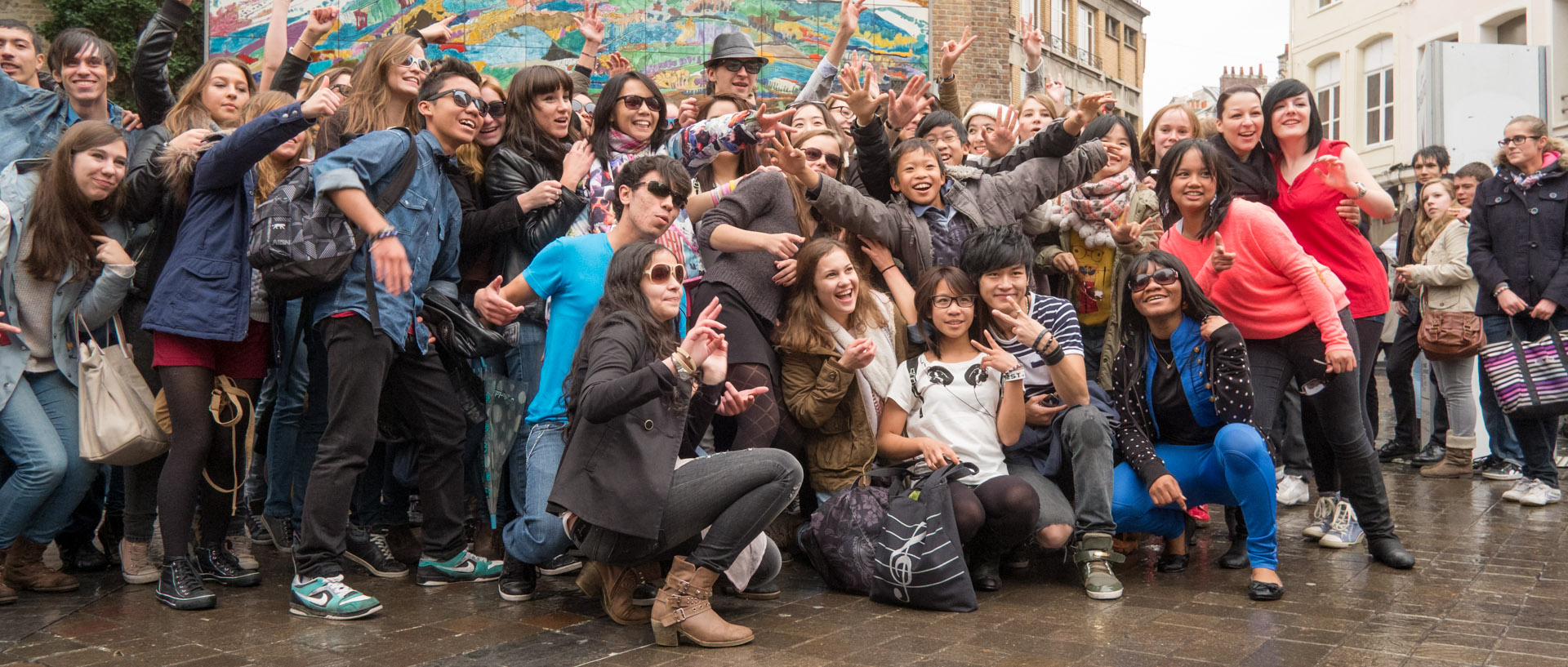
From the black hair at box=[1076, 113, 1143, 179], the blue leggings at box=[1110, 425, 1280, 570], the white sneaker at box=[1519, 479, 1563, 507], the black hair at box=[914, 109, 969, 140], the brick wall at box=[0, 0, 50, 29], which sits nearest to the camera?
the blue leggings at box=[1110, 425, 1280, 570]

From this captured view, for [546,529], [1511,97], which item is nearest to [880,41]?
[1511,97]

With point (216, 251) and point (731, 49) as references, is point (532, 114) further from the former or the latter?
point (731, 49)

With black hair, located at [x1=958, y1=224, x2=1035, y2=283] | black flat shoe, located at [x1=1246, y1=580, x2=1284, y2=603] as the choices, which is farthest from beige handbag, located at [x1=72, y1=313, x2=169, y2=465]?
black flat shoe, located at [x1=1246, y1=580, x2=1284, y2=603]

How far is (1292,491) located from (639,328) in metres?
4.64

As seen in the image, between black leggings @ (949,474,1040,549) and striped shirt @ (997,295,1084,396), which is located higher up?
striped shirt @ (997,295,1084,396)

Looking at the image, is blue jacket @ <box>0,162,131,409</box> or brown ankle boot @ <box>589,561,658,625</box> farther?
blue jacket @ <box>0,162,131,409</box>

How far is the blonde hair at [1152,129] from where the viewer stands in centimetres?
684

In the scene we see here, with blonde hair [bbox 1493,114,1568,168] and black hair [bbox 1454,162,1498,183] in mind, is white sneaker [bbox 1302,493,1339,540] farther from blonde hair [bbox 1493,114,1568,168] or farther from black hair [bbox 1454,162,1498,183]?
black hair [bbox 1454,162,1498,183]

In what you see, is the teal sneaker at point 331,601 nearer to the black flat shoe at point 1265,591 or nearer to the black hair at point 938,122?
the black flat shoe at point 1265,591

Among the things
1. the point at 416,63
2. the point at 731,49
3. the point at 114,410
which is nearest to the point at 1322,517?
the point at 731,49

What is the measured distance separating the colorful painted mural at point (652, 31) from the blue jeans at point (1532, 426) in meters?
11.5

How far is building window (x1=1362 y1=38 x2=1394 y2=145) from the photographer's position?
77.6 ft

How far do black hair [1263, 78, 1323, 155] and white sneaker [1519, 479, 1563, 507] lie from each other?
2950mm

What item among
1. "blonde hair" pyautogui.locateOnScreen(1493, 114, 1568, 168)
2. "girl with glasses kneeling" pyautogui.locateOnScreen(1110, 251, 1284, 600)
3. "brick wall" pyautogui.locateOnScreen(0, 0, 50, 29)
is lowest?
"girl with glasses kneeling" pyautogui.locateOnScreen(1110, 251, 1284, 600)
